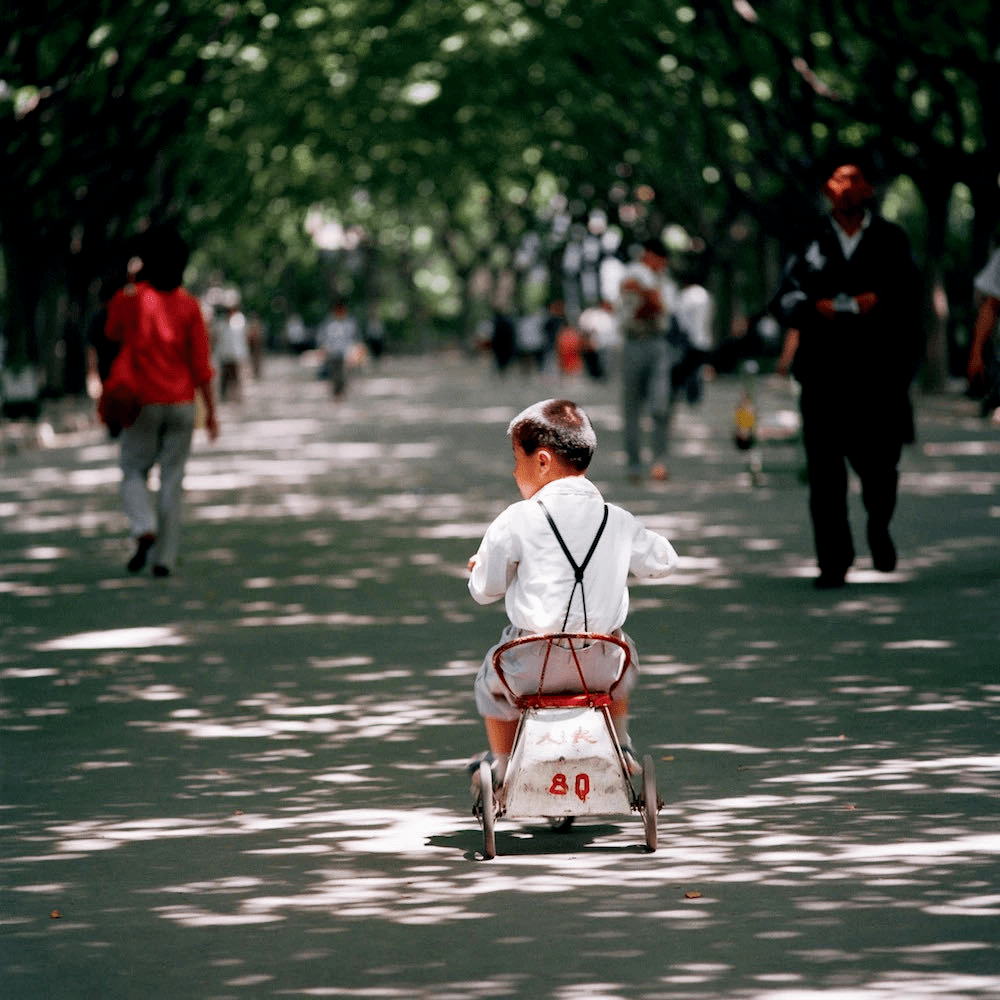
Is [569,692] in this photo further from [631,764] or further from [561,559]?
[561,559]

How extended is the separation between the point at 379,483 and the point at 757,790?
13970 millimetres

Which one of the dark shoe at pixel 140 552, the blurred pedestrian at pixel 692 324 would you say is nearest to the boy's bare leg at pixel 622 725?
the dark shoe at pixel 140 552

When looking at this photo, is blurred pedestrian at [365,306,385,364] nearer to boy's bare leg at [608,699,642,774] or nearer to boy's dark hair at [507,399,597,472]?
boy's bare leg at [608,699,642,774]

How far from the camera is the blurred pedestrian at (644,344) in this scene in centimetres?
1902

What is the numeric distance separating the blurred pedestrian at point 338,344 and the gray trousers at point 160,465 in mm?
27650

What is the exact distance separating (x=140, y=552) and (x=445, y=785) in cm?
673

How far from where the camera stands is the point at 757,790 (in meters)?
7.27

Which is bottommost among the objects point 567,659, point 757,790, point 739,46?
point 757,790

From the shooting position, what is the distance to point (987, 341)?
36.3 feet

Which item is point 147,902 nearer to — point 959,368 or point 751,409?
point 751,409

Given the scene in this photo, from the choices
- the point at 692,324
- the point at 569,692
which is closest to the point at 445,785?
the point at 569,692

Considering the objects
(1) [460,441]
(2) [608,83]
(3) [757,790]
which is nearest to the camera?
(3) [757,790]

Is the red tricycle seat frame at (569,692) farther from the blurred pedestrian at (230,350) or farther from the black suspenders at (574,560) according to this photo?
the blurred pedestrian at (230,350)

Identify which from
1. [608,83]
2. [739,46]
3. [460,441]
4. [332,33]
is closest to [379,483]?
[460,441]
